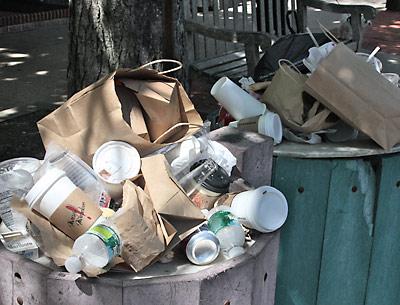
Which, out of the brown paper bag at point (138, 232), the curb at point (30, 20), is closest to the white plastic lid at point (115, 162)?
the brown paper bag at point (138, 232)

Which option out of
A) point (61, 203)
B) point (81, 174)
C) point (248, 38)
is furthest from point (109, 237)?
point (248, 38)

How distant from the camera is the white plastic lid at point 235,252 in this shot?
2035mm

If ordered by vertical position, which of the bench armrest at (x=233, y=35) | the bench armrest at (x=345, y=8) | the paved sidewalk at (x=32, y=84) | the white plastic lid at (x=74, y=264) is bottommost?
the paved sidewalk at (x=32, y=84)

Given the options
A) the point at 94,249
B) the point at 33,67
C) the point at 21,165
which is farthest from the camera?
the point at 33,67

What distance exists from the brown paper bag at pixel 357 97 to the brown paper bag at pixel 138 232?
90 centimetres

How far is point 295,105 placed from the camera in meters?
2.70

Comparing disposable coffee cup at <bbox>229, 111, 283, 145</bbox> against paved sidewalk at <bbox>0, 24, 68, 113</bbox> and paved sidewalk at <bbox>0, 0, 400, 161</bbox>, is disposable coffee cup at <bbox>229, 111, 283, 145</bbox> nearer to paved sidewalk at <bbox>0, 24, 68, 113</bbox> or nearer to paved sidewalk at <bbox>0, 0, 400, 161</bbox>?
paved sidewalk at <bbox>0, 0, 400, 161</bbox>

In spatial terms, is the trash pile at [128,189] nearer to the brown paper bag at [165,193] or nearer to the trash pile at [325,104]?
the brown paper bag at [165,193]

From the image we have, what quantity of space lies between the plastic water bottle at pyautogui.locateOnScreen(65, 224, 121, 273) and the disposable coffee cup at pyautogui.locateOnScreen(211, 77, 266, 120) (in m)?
0.97

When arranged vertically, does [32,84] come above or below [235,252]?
below

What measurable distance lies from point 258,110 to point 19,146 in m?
2.63

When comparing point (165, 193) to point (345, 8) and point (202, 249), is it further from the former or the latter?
point (345, 8)

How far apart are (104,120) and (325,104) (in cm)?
86

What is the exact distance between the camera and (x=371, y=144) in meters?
2.69
